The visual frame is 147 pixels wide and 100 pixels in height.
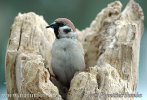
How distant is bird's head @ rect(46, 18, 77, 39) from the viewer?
5414 mm

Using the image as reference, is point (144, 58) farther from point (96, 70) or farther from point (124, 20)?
point (96, 70)

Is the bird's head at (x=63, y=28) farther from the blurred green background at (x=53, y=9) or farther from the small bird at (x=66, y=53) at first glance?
the blurred green background at (x=53, y=9)

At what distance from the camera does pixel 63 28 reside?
541 centimetres

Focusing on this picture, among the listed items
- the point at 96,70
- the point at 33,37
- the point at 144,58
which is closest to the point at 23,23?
the point at 33,37

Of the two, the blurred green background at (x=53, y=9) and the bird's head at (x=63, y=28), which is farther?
the blurred green background at (x=53, y=9)

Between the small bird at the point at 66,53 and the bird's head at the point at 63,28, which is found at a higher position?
the bird's head at the point at 63,28

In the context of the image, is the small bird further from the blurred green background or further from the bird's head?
the blurred green background

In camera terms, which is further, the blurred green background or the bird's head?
the blurred green background

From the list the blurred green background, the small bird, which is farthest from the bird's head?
the blurred green background

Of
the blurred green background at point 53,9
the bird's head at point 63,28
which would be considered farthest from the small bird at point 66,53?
the blurred green background at point 53,9

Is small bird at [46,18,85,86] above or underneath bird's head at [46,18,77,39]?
underneath

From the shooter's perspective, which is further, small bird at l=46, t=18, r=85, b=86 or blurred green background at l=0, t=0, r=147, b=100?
blurred green background at l=0, t=0, r=147, b=100

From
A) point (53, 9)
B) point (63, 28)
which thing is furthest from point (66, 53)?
point (53, 9)

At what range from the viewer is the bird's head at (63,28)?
5.41 metres
